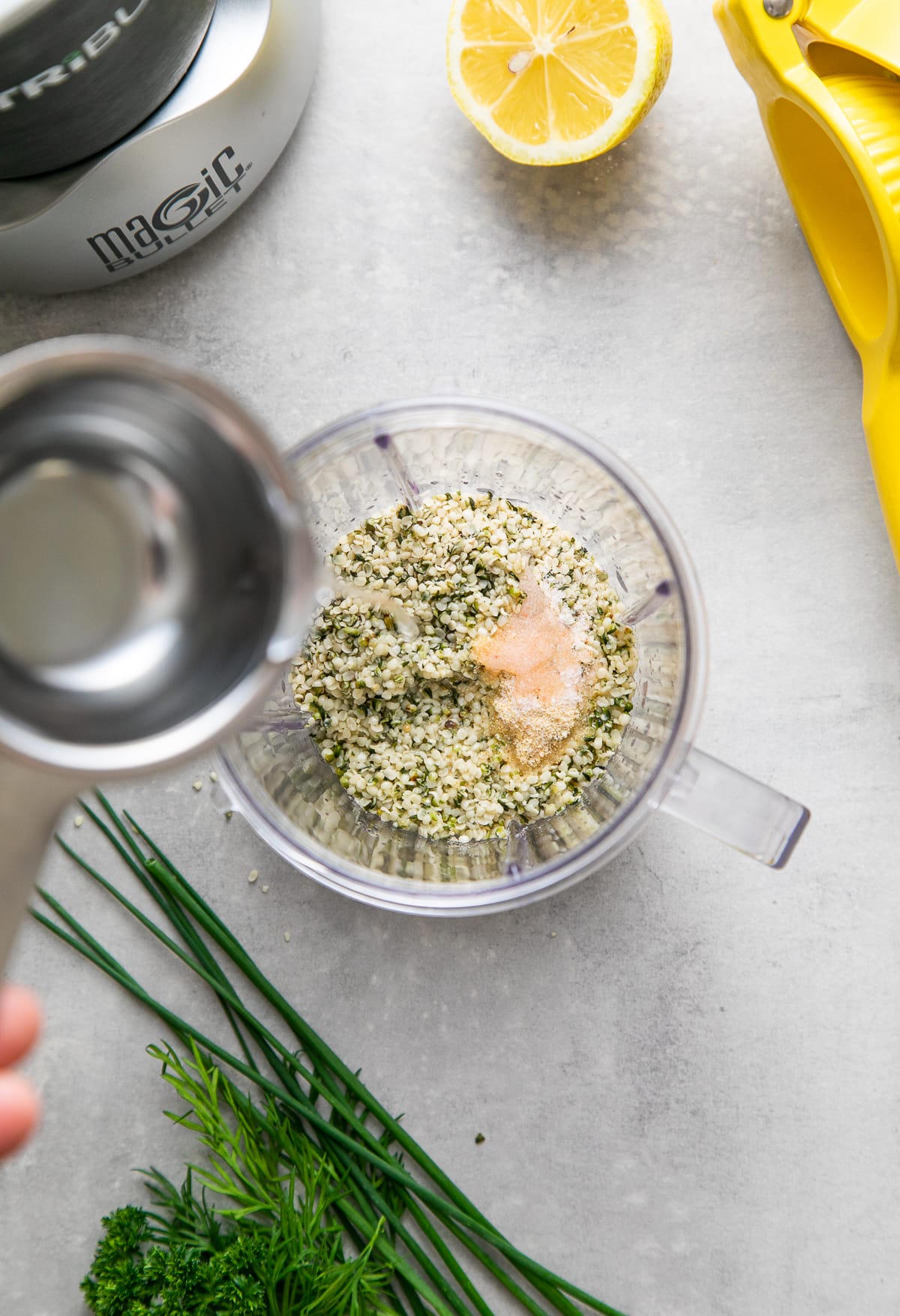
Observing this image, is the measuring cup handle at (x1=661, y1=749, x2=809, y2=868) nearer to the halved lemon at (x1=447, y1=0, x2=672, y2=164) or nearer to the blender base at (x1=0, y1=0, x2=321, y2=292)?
the halved lemon at (x1=447, y1=0, x2=672, y2=164)

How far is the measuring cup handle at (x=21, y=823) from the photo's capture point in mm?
792

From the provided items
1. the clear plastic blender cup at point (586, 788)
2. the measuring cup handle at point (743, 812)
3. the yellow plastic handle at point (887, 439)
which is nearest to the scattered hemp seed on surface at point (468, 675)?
the clear plastic blender cup at point (586, 788)

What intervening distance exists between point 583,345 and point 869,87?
1.31 feet

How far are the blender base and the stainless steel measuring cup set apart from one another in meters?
0.38

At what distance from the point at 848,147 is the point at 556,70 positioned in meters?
0.33

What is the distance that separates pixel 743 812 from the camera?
100cm

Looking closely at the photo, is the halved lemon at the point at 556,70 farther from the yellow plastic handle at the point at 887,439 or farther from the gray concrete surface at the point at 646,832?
the yellow plastic handle at the point at 887,439

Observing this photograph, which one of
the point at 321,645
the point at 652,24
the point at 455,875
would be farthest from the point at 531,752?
the point at 652,24

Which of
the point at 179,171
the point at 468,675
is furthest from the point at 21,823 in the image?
the point at 179,171

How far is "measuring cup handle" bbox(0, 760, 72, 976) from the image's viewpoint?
79cm

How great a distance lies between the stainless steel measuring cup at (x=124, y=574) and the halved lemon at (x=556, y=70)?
0.61 meters

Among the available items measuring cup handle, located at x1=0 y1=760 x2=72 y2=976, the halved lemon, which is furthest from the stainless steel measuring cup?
the halved lemon

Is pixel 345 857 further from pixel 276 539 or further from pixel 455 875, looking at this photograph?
pixel 276 539

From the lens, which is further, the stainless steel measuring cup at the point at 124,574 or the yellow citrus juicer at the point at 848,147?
the yellow citrus juicer at the point at 848,147
